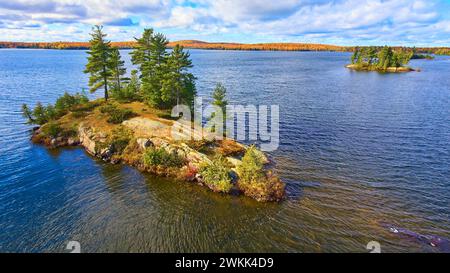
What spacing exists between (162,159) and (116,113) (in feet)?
54.9

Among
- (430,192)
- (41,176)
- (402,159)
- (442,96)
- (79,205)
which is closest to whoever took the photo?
(79,205)

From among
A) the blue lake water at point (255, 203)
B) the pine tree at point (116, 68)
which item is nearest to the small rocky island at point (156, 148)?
the blue lake water at point (255, 203)

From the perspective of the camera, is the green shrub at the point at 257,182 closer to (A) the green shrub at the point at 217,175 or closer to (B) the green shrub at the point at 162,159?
(A) the green shrub at the point at 217,175

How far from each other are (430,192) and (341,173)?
9050 millimetres

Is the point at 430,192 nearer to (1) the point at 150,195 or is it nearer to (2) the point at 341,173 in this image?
(2) the point at 341,173

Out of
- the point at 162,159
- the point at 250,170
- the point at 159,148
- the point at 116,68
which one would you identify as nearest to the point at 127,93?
the point at 116,68

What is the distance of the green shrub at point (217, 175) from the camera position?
29.1 m

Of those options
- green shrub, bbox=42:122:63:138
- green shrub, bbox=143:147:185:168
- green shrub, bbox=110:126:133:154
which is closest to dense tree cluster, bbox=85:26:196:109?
green shrub, bbox=110:126:133:154

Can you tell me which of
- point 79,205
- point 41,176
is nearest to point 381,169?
point 79,205

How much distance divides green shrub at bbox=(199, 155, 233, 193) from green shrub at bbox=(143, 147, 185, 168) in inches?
159

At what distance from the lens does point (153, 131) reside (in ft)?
132

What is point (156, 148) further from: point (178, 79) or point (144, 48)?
point (144, 48)
